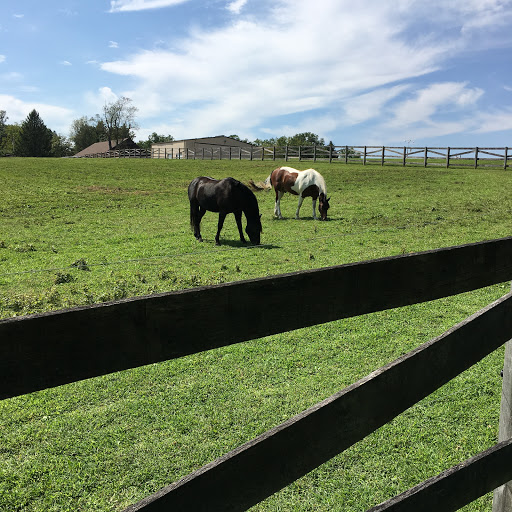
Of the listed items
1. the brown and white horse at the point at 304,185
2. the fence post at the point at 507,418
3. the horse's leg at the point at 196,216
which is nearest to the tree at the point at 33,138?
the brown and white horse at the point at 304,185

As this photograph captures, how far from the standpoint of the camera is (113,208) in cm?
1827

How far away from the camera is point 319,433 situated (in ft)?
4.66

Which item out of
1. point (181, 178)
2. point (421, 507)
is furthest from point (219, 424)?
point (181, 178)

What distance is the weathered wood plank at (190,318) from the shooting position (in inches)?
43.5

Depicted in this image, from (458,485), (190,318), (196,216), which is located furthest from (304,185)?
(190,318)

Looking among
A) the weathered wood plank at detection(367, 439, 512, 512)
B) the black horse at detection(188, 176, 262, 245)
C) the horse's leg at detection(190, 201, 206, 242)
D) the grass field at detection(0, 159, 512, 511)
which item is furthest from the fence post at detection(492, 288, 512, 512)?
the horse's leg at detection(190, 201, 206, 242)

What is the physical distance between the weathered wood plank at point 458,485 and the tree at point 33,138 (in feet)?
316

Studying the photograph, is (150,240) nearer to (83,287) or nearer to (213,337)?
(83,287)

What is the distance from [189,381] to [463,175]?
27.2 meters

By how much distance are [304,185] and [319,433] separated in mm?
14365

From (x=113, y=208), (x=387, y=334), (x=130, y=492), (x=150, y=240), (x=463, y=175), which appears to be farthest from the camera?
(x=463, y=175)

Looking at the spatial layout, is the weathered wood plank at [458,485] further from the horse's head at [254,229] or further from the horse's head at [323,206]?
the horse's head at [323,206]

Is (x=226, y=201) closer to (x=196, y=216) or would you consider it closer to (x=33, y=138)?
(x=196, y=216)

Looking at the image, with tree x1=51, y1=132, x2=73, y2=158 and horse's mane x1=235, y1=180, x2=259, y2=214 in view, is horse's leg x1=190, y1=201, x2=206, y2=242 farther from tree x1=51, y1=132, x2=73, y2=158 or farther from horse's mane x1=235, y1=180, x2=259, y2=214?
tree x1=51, y1=132, x2=73, y2=158
